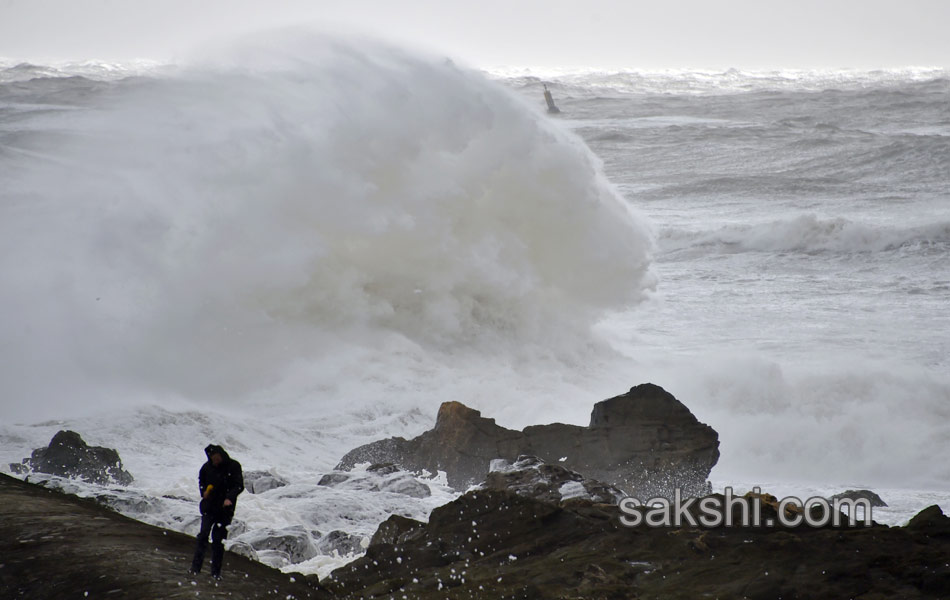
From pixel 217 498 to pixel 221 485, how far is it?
0.23 feet

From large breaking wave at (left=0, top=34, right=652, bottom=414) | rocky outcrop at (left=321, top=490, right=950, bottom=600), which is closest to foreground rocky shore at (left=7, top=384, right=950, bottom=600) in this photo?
rocky outcrop at (left=321, top=490, right=950, bottom=600)

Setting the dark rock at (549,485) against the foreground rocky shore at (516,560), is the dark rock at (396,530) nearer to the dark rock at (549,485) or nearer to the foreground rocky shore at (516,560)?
the foreground rocky shore at (516,560)

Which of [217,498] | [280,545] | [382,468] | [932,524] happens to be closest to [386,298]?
[382,468]

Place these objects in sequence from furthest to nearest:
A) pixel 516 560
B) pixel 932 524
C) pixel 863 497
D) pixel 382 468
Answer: pixel 382 468 < pixel 863 497 < pixel 516 560 < pixel 932 524

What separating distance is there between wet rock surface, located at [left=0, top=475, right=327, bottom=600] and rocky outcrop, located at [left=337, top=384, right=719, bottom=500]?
3.04 m

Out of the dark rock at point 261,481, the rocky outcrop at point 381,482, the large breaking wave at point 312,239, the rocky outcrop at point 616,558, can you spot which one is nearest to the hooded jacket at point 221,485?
the rocky outcrop at point 616,558

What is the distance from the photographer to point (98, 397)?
377 inches

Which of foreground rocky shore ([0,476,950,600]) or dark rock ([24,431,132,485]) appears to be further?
dark rock ([24,431,132,485])

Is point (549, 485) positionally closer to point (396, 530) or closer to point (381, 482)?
point (396, 530)

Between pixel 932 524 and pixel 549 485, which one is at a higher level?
pixel 549 485

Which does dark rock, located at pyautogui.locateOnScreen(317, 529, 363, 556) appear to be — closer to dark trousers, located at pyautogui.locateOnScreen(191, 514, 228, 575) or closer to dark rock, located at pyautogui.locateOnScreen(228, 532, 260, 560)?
dark rock, located at pyautogui.locateOnScreen(228, 532, 260, 560)

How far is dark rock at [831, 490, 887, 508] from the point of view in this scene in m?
7.73

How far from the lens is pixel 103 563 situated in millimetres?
4730

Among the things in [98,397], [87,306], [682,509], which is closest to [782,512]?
[682,509]
